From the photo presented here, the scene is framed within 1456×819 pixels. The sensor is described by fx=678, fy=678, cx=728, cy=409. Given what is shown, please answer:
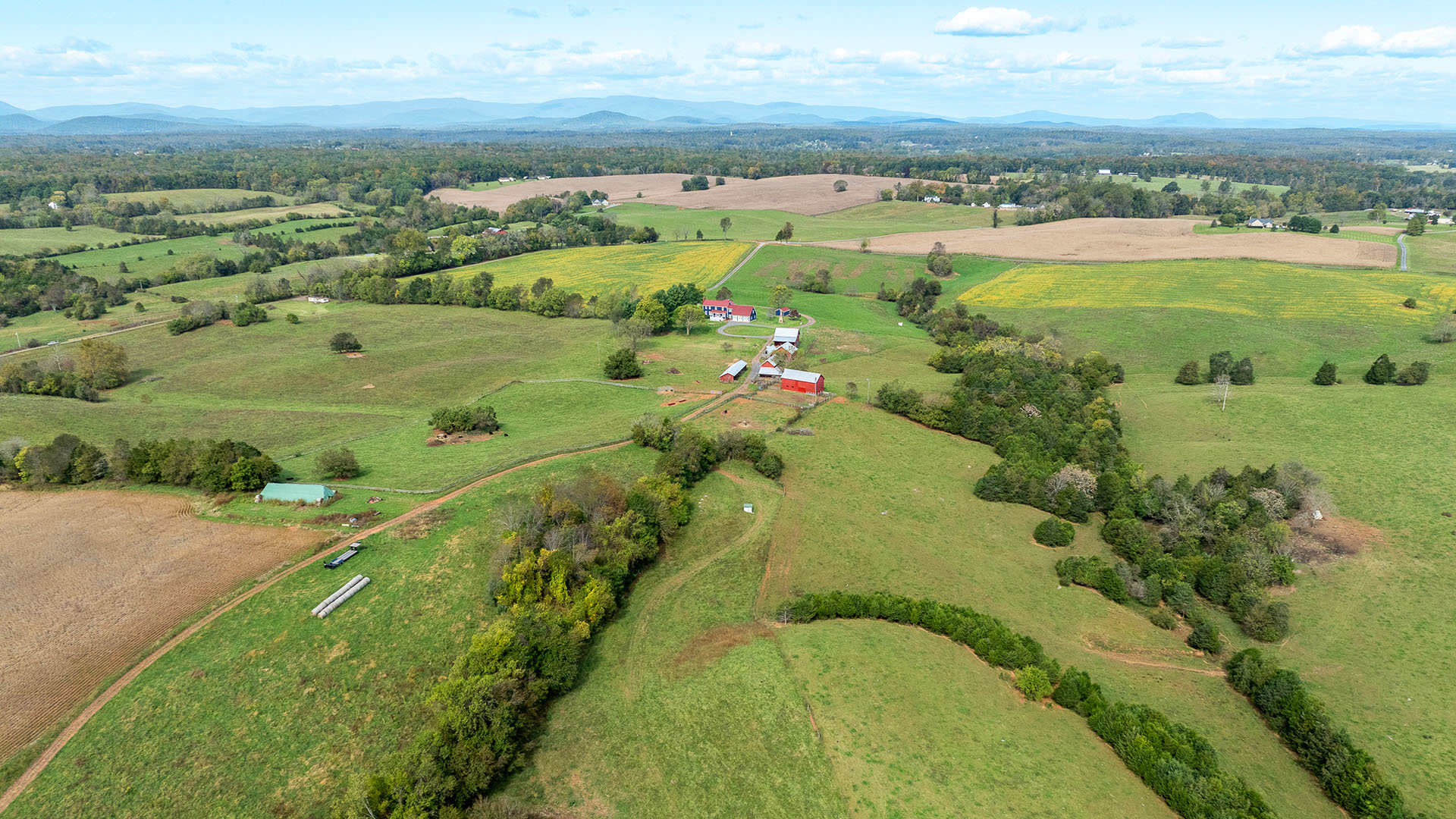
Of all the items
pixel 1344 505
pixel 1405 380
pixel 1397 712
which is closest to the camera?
pixel 1397 712

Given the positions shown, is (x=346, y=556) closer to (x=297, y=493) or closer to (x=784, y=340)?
(x=297, y=493)

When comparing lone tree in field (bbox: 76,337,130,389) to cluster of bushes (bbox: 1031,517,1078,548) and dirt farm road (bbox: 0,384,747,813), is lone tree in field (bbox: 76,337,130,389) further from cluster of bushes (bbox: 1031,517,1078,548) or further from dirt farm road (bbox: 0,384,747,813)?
cluster of bushes (bbox: 1031,517,1078,548)

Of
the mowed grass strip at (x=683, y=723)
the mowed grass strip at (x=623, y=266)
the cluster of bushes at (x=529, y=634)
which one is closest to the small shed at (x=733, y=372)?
the cluster of bushes at (x=529, y=634)

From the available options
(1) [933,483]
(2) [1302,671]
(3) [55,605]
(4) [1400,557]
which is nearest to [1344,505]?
(4) [1400,557]

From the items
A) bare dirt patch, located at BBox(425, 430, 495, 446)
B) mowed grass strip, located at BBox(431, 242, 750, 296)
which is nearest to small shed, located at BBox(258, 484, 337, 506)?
bare dirt patch, located at BBox(425, 430, 495, 446)

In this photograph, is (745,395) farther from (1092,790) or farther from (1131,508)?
(1092,790)

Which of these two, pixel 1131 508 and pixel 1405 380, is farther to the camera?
pixel 1405 380

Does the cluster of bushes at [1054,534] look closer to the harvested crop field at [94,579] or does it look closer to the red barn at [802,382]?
the red barn at [802,382]
